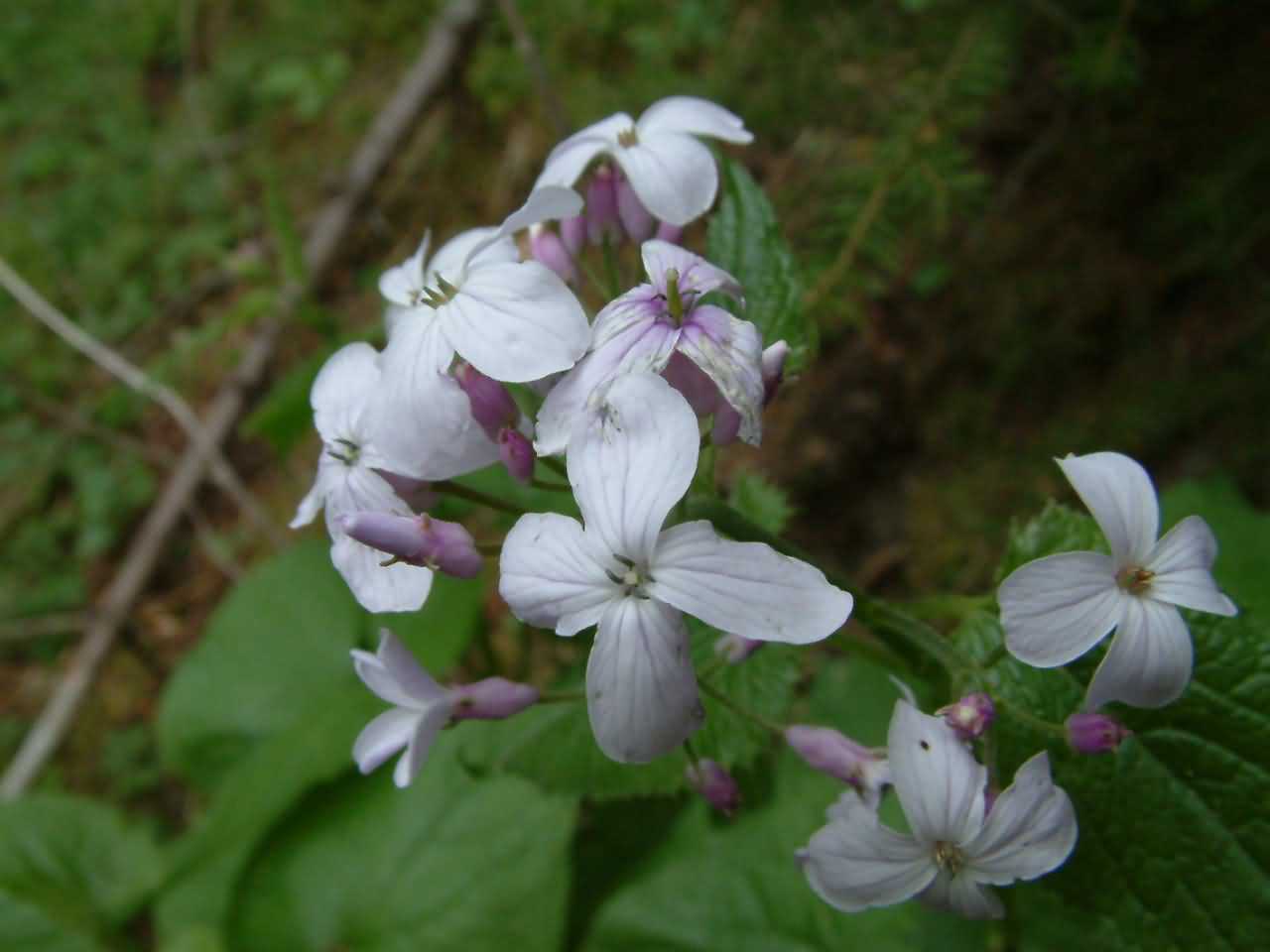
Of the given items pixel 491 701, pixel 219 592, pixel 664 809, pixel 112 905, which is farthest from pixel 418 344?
pixel 219 592

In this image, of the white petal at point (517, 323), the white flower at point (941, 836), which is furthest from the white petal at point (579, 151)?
the white flower at point (941, 836)

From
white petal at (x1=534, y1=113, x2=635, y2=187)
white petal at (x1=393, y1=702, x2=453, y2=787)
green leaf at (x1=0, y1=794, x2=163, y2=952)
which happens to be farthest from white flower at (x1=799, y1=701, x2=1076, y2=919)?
green leaf at (x1=0, y1=794, x2=163, y2=952)

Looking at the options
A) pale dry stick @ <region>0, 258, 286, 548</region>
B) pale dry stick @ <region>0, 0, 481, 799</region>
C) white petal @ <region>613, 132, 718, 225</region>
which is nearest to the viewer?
white petal @ <region>613, 132, 718, 225</region>

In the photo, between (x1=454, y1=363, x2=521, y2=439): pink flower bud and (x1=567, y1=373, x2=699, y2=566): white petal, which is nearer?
(x1=567, y1=373, x2=699, y2=566): white petal

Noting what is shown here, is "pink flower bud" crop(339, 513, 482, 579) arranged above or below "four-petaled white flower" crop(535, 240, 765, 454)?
below

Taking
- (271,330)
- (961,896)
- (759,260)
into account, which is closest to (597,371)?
(759,260)

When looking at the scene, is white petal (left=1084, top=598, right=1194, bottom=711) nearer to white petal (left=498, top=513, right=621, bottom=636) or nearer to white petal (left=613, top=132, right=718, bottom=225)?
white petal (left=498, top=513, right=621, bottom=636)

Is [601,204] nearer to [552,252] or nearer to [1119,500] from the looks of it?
[552,252]
